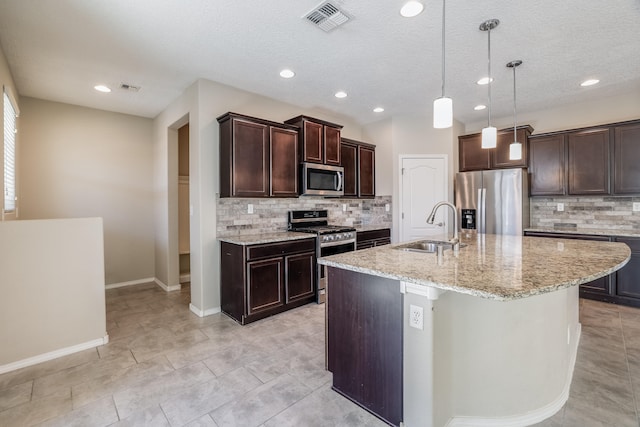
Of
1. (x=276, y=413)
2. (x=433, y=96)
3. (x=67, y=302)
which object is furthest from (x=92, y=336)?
(x=433, y=96)

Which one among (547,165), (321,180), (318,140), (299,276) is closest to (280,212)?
(321,180)

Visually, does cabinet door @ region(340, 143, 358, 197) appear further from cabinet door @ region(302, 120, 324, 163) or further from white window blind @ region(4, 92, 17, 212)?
white window blind @ region(4, 92, 17, 212)

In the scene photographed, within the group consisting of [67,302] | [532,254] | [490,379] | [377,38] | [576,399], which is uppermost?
[377,38]

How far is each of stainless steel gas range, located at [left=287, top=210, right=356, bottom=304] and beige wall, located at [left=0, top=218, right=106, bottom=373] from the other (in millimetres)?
2241

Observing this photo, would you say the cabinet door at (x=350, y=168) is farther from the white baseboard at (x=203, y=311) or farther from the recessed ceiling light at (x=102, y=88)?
the recessed ceiling light at (x=102, y=88)

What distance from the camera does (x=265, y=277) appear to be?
10.6 feet

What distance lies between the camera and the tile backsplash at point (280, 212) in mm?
3635

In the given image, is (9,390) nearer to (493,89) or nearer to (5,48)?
(5,48)

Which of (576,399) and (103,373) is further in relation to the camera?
(103,373)

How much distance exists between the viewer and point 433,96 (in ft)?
13.3

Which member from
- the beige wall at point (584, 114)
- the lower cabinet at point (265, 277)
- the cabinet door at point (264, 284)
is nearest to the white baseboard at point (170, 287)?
the lower cabinet at point (265, 277)

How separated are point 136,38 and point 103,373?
9.10ft

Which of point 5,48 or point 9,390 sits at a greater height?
point 5,48

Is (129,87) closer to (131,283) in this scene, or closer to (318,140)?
(318,140)
